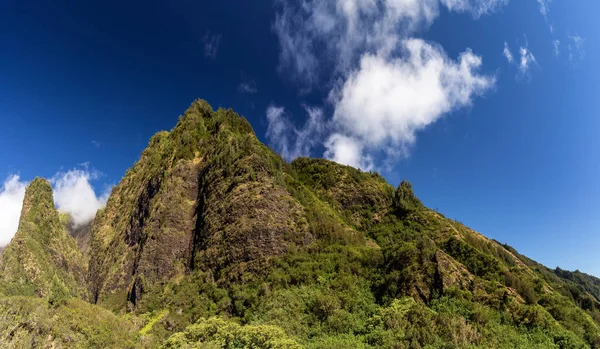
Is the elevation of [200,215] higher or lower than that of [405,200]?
lower

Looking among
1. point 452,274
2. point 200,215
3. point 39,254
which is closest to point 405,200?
point 452,274

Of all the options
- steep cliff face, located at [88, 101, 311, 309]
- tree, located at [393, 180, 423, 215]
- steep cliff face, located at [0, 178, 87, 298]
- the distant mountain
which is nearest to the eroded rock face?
the distant mountain

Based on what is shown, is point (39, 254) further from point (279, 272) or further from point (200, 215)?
point (279, 272)

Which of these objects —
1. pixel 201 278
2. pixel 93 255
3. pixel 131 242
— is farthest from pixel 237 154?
pixel 93 255

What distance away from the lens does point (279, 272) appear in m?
51.2

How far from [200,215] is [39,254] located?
91.1 metres

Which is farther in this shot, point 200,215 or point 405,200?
point 405,200

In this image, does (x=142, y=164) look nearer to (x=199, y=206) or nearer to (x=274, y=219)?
(x=199, y=206)

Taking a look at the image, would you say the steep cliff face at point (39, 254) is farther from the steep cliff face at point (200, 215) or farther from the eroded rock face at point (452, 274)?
the eroded rock face at point (452, 274)

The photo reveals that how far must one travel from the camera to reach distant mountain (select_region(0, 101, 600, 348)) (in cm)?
3625

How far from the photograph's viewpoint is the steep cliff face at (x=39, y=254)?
103m

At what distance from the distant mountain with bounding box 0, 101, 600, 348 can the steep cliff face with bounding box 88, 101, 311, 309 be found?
0.31 meters

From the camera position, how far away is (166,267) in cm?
6406

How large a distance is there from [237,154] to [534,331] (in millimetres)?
57310
